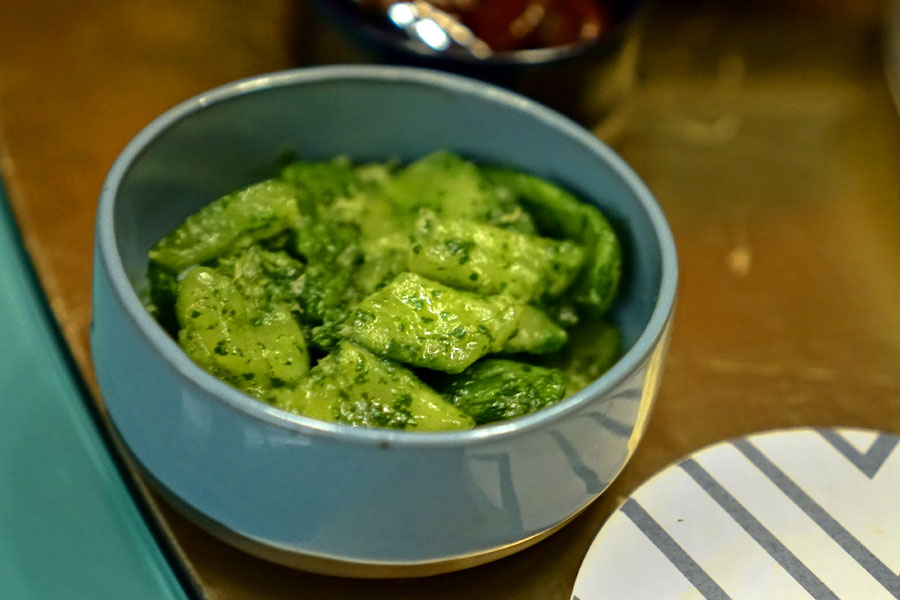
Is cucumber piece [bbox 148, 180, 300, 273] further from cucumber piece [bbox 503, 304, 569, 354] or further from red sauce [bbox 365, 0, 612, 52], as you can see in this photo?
red sauce [bbox 365, 0, 612, 52]

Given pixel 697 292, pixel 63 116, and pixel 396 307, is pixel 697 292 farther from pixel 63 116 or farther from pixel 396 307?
pixel 63 116

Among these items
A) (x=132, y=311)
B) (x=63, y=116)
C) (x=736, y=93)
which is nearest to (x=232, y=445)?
(x=132, y=311)

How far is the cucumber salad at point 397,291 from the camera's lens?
508 millimetres

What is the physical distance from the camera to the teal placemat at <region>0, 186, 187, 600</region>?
1.78 ft

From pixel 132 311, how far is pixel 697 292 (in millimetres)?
503

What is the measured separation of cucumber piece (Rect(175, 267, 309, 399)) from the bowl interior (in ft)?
0.26

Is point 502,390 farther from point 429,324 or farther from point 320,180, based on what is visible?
point 320,180

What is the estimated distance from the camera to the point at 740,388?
0.71 metres

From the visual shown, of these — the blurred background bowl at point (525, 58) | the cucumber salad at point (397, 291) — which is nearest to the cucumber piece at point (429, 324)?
the cucumber salad at point (397, 291)

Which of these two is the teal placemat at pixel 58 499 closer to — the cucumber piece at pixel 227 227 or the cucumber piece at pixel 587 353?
the cucumber piece at pixel 227 227

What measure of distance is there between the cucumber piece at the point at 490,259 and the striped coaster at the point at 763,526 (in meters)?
0.15

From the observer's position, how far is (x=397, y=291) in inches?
21.1

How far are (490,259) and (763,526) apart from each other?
0.83 ft

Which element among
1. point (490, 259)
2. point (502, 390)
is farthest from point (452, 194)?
point (502, 390)
